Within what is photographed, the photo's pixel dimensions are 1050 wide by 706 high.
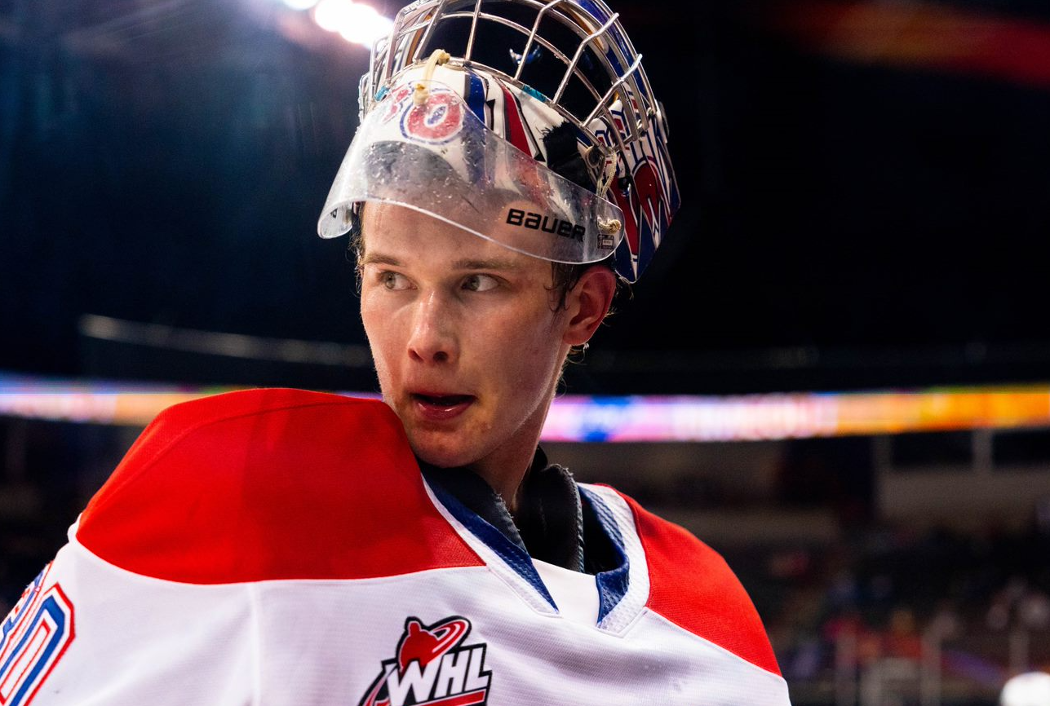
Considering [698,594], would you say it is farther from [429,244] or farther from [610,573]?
[429,244]

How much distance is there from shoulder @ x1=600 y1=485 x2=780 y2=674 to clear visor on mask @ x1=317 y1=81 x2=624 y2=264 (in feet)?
1.16

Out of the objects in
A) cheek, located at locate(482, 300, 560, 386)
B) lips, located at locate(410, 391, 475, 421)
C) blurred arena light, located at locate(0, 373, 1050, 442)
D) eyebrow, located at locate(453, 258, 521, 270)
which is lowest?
blurred arena light, located at locate(0, 373, 1050, 442)

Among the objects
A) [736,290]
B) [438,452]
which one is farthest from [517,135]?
[736,290]

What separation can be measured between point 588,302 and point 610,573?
264 mm

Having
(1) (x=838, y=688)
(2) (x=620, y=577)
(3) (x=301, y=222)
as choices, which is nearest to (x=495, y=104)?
(2) (x=620, y=577)

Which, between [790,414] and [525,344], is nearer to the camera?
[525,344]

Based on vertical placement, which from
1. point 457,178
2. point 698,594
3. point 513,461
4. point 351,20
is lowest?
point 698,594

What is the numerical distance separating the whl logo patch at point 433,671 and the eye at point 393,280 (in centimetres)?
29

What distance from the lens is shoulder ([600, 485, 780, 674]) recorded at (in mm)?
983

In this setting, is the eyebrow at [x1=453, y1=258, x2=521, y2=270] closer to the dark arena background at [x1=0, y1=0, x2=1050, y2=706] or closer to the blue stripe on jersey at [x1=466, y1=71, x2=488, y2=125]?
the blue stripe on jersey at [x1=466, y1=71, x2=488, y2=125]

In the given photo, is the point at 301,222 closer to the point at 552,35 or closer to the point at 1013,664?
the point at 552,35

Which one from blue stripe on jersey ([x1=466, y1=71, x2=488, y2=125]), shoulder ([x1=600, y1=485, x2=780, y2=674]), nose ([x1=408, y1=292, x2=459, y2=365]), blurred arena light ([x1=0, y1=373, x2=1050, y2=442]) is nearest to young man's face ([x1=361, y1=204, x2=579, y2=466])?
nose ([x1=408, y1=292, x2=459, y2=365])

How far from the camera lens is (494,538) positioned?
0.82 m

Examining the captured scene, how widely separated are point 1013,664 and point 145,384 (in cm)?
609
